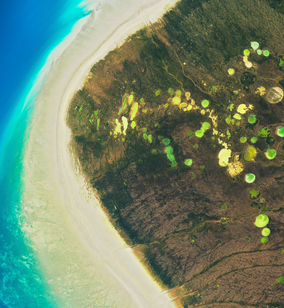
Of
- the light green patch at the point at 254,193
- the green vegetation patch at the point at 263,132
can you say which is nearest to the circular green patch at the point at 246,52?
the green vegetation patch at the point at 263,132

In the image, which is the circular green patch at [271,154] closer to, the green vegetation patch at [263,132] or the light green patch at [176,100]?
the green vegetation patch at [263,132]

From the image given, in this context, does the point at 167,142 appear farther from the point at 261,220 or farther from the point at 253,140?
the point at 261,220

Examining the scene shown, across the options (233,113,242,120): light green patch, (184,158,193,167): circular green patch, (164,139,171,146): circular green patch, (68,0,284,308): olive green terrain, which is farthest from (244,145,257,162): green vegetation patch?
(164,139,171,146): circular green patch

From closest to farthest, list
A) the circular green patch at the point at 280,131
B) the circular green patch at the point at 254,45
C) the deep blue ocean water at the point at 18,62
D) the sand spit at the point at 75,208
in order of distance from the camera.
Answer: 1. the circular green patch at the point at 280,131
2. the circular green patch at the point at 254,45
3. the sand spit at the point at 75,208
4. the deep blue ocean water at the point at 18,62

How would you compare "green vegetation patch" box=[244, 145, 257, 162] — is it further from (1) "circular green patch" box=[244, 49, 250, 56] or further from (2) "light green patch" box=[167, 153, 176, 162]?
(1) "circular green patch" box=[244, 49, 250, 56]

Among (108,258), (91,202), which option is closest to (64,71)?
(91,202)
